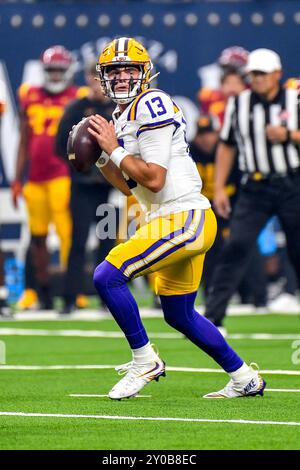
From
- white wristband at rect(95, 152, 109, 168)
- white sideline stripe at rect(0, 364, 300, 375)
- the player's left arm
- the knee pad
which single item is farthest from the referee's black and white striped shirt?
the knee pad

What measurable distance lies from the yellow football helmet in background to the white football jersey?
0.08 meters

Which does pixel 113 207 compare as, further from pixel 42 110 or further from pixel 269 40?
pixel 269 40

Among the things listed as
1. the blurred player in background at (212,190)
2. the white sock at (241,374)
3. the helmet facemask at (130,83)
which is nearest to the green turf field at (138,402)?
the white sock at (241,374)

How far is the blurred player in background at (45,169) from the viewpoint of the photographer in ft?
43.1

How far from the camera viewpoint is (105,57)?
714 centimetres

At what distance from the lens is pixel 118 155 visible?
271 inches

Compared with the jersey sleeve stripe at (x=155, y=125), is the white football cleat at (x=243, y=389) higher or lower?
lower

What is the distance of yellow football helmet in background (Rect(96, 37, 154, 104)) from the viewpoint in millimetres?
7051

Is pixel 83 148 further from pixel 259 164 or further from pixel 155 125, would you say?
pixel 259 164

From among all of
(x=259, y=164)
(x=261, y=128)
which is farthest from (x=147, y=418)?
Answer: (x=261, y=128)

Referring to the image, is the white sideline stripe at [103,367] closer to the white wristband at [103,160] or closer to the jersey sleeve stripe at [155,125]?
the white wristband at [103,160]

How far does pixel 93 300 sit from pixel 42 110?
2659mm

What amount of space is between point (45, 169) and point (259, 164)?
3246 millimetres

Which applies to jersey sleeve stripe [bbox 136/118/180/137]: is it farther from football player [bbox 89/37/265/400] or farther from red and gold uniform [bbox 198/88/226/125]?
red and gold uniform [bbox 198/88/226/125]
